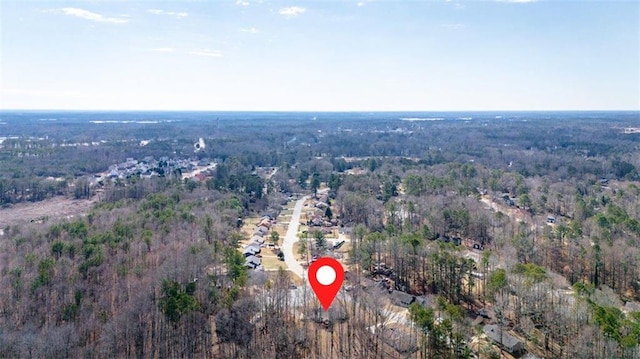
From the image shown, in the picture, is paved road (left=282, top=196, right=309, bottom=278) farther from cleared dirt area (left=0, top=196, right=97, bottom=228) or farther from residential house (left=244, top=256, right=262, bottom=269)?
cleared dirt area (left=0, top=196, right=97, bottom=228)

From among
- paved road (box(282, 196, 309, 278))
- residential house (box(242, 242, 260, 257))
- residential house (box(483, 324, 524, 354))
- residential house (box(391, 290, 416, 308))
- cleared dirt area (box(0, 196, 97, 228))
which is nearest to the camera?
residential house (box(483, 324, 524, 354))

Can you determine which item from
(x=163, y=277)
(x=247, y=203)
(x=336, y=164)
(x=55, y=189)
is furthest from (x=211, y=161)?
(x=163, y=277)

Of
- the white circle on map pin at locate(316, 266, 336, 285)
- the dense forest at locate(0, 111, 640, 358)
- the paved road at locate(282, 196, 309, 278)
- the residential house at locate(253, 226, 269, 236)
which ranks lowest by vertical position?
the paved road at locate(282, 196, 309, 278)

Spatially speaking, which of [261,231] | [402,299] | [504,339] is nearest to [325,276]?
[402,299]

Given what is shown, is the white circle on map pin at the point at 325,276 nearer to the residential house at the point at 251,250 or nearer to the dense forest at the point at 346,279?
the dense forest at the point at 346,279

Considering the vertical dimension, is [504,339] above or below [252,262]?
below

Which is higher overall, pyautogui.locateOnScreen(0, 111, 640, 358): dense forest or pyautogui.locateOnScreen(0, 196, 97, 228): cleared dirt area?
pyautogui.locateOnScreen(0, 111, 640, 358): dense forest

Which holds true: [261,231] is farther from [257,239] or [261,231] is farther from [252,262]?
[252,262]

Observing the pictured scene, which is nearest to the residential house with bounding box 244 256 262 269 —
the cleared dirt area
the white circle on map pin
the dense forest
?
the dense forest
